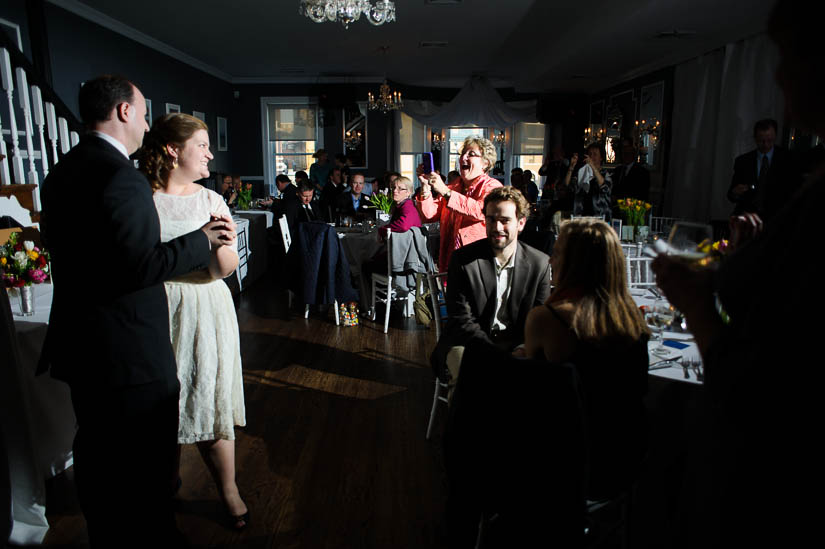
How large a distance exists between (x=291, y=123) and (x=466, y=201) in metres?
9.41

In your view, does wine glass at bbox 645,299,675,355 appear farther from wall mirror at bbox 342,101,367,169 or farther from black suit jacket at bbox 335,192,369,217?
wall mirror at bbox 342,101,367,169

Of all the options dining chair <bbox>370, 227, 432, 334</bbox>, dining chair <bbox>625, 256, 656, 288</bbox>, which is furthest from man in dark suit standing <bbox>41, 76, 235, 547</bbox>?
dining chair <bbox>370, 227, 432, 334</bbox>

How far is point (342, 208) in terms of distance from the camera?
6926 mm

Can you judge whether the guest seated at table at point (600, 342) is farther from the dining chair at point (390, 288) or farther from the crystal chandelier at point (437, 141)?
the crystal chandelier at point (437, 141)

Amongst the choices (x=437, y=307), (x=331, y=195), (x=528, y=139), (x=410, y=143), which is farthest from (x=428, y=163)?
(x=528, y=139)

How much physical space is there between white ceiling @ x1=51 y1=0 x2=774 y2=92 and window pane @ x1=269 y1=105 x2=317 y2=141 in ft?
2.47

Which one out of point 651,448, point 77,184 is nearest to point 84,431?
point 77,184

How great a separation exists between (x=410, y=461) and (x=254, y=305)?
348 cm

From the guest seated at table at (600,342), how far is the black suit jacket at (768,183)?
1839 millimetres

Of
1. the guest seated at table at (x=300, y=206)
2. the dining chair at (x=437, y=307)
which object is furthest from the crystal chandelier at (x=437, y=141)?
the dining chair at (x=437, y=307)

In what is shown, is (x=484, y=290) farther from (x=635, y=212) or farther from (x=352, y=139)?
(x=352, y=139)

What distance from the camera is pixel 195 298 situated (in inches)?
74.2

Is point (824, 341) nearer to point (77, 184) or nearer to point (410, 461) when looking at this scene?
point (77, 184)

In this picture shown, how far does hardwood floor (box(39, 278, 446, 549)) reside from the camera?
212cm
